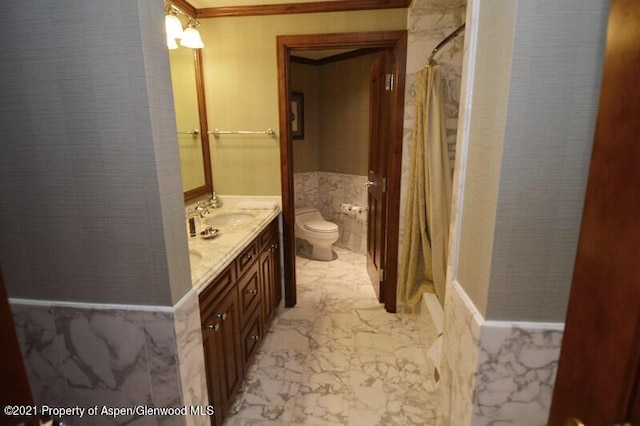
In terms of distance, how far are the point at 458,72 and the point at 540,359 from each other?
81.7 inches

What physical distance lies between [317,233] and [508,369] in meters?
2.89

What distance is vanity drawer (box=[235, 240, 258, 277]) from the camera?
1839 millimetres

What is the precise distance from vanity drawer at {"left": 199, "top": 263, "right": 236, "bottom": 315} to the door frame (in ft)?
3.59

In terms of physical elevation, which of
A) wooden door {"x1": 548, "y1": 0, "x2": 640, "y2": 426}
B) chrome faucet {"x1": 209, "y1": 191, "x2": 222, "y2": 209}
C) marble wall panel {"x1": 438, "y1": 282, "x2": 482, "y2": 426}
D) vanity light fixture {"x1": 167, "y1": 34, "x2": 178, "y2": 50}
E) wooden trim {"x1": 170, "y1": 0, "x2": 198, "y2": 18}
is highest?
wooden trim {"x1": 170, "y1": 0, "x2": 198, "y2": 18}

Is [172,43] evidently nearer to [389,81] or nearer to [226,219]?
[226,219]

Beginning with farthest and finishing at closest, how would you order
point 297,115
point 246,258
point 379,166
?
point 297,115, point 379,166, point 246,258

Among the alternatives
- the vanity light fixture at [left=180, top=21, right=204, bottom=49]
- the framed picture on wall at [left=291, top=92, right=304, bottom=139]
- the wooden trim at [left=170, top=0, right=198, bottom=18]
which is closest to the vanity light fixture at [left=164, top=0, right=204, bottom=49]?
the vanity light fixture at [left=180, top=21, right=204, bottom=49]

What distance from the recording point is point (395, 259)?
273 cm

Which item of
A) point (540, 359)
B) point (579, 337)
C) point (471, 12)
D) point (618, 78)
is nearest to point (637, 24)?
point (618, 78)

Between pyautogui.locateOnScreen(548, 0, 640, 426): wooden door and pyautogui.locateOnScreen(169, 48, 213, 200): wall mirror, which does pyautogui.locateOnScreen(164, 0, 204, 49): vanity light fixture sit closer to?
pyautogui.locateOnScreen(169, 48, 213, 200): wall mirror

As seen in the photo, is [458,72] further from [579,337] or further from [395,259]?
[579,337]

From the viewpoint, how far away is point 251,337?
2.11m

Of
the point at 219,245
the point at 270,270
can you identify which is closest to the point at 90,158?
the point at 219,245

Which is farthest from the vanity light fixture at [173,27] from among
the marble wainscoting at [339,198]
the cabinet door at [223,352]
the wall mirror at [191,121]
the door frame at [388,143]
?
the marble wainscoting at [339,198]
